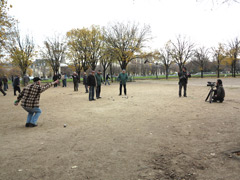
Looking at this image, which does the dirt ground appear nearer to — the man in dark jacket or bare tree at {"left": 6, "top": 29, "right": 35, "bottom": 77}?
the man in dark jacket

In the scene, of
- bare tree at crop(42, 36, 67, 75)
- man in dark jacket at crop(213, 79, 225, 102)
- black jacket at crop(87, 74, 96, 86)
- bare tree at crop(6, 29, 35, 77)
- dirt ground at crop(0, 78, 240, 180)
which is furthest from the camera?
bare tree at crop(42, 36, 67, 75)

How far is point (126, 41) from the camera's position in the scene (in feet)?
121

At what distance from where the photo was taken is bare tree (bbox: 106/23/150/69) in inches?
1417

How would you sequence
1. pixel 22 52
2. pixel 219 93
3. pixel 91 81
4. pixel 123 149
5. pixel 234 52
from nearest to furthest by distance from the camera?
pixel 123 149 → pixel 219 93 → pixel 91 81 → pixel 22 52 → pixel 234 52

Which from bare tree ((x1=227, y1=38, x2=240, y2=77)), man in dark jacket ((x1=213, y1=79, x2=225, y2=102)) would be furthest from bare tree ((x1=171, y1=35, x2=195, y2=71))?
man in dark jacket ((x1=213, y1=79, x2=225, y2=102))

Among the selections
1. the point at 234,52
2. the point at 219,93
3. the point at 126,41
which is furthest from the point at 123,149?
the point at 234,52

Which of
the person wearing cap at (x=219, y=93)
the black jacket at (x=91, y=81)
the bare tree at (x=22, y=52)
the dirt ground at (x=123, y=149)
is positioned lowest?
the dirt ground at (x=123, y=149)

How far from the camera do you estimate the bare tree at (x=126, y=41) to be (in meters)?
36.0

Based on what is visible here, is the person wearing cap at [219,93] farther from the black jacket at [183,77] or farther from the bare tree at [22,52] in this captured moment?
the bare tree at [22,52]

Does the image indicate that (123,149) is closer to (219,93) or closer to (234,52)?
(219,93)

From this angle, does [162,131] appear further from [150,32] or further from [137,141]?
[150,32]

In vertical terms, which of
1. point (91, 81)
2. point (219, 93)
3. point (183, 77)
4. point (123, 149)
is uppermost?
point (183, 77)

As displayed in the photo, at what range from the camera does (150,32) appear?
126ft

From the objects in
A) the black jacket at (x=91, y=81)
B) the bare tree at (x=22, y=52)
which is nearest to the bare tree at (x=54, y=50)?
the bare tree at (x=22, y=52)
